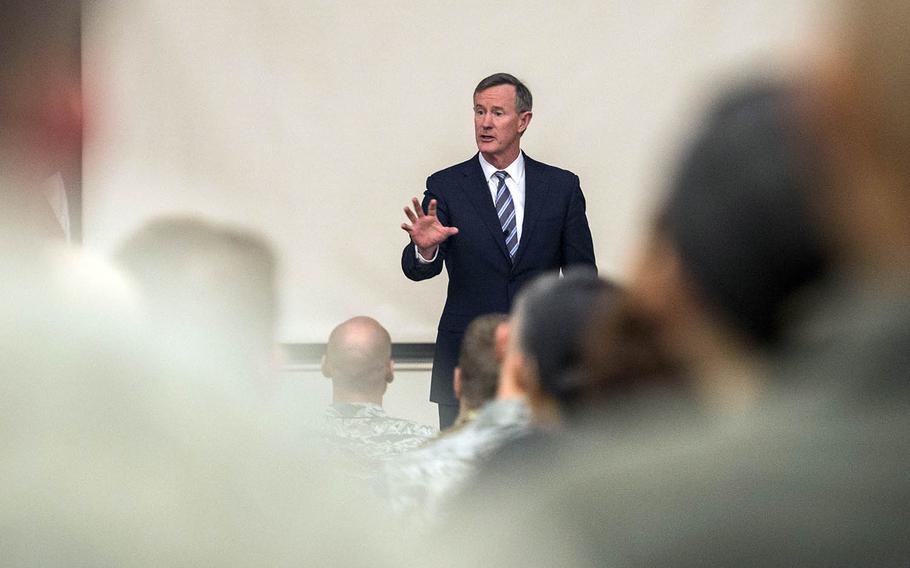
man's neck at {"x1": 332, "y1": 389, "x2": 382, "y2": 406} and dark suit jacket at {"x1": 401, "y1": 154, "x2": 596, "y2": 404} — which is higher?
dark suit jacket at {"x1": 401, "y1": 154, "x2": 596, "y2": 404}

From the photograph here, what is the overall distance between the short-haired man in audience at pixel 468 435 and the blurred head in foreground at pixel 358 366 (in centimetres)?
48

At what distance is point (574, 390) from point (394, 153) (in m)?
4.34

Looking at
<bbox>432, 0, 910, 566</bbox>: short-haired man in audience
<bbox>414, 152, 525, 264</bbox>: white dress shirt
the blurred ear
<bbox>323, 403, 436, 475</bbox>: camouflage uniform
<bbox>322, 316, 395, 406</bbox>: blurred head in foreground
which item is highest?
<bbox>414, 152, 525, 264</bbox>: white dress shirt

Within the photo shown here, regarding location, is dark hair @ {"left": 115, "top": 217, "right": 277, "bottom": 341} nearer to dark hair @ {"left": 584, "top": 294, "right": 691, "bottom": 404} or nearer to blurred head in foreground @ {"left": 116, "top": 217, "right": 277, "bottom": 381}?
blurred head in foreground @ {"left": 116, "top": 217, "right": 277, "bottom": 381}

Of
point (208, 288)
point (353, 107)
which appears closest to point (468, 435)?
point (208, 288)

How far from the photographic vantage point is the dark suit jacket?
3.77 meters

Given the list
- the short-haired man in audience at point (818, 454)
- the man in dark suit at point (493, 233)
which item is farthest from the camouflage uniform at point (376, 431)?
the short-haired man in audience at point (818, 454)

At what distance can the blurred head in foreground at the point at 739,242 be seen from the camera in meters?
0.62

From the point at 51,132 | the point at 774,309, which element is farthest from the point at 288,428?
the point at 51,132

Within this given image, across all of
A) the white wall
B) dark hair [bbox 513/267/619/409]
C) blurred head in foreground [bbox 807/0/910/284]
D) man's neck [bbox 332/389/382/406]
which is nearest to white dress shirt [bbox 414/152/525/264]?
man's neck [bbox 332/389/382/406]

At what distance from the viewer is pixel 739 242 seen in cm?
63

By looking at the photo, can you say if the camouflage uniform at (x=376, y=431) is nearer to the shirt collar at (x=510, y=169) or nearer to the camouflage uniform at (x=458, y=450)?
the camouflage uniform at (x=458, y=450)

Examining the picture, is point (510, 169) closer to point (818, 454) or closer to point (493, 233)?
point (493, 233)

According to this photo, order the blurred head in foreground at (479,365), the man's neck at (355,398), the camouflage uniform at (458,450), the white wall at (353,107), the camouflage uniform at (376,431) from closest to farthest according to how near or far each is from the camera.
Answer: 1. the camouflage uniform at (458,450)
2. the blurred head in foreground at (479,365)
3. the camouflage uniform at (376,431)
4. the man's neck at (355,398)
5. the white wall at (353,107)
